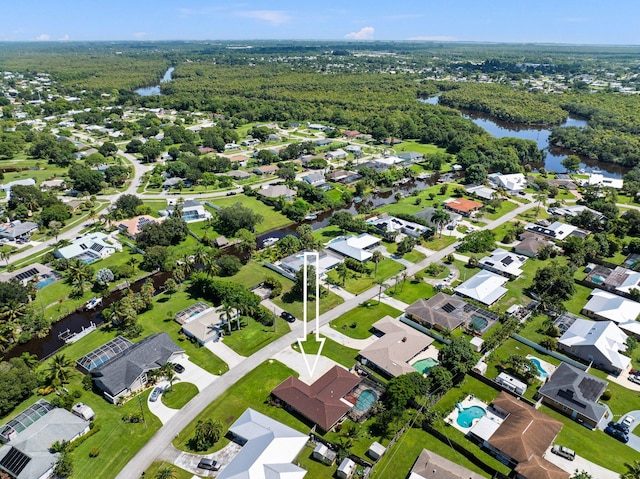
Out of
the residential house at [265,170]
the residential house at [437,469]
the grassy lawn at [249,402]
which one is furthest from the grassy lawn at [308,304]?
the residential house at [265,170]

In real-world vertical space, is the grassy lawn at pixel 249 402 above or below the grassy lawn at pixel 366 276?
below

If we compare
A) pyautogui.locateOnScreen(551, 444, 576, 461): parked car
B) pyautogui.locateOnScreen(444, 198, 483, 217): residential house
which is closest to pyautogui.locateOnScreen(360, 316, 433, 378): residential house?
pyautogui.locateOnScreen(551, 444, 576, 461): parked car

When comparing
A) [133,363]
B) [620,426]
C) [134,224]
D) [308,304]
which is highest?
[134,224]

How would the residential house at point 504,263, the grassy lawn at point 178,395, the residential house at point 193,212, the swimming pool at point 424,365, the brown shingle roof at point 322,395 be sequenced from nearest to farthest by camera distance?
the brown shingle roof at point 322,395 < the grassy lawn at point 178,395 < the swimming pool at point 424,365 < the residential house at point 504,263 < the residential house at point 193,212

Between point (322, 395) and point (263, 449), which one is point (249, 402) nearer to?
point (263, 449)

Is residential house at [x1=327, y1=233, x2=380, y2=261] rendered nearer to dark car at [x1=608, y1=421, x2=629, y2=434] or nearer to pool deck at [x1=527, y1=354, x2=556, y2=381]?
pool deck at [x1=527, y1=354, x2=556, y2=381]

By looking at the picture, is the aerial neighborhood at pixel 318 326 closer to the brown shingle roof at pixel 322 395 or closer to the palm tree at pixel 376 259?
the brown shingle roof at pixel 322 395

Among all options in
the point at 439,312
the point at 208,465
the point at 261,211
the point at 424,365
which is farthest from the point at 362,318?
the point at 261,211
